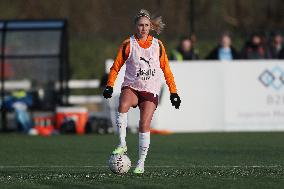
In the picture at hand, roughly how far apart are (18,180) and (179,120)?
12.1 m

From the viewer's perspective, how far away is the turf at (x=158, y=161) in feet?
41.7

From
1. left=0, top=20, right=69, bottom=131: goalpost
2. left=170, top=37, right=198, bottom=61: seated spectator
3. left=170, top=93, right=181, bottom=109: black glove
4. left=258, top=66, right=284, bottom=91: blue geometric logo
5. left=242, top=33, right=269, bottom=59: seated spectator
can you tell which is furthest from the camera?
left=0, top=20, right=69, bottom=131: goalpost

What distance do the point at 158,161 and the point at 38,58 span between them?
11278mm

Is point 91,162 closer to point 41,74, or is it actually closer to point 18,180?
point 18,180

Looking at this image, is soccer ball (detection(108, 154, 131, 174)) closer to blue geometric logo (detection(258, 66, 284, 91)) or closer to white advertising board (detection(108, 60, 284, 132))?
white advertising board (detection(108, 60, 284, 132))

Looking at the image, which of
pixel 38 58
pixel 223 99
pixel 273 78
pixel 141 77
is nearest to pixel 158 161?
pixel 141 77

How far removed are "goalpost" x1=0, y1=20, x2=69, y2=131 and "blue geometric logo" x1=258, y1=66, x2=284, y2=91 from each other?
484cm

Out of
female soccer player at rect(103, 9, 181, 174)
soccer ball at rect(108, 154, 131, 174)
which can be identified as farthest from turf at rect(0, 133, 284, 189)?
female soccer player at rect(103, 9, 181, 174)

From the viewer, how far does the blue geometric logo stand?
987 inches

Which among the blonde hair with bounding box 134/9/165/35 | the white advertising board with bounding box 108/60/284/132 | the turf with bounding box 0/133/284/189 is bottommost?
the turf with bounding box 0/133/284/189

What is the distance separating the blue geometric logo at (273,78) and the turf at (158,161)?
64.1 inches

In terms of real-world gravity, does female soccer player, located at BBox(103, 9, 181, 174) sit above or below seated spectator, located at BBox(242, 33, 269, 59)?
below

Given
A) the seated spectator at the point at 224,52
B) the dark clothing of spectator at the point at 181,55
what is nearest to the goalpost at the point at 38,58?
the dark clothing of spectator at the point at 181,55

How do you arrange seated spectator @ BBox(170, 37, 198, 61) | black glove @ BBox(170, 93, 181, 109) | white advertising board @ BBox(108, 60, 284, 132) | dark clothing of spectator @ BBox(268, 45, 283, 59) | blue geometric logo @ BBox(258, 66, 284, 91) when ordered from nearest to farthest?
1. black glove @ BBox(170, 93, 181, 109)
2. white advertising board @ BBox(108, 60, 284, 132)
3. blue geometric logo @ BBox(258, 66, 284, 91)
4. seated spectator @ BBox(170, 37, 198, 61)
5. dark clothing of spectator @ BBox(268, 45, 283, 59)
